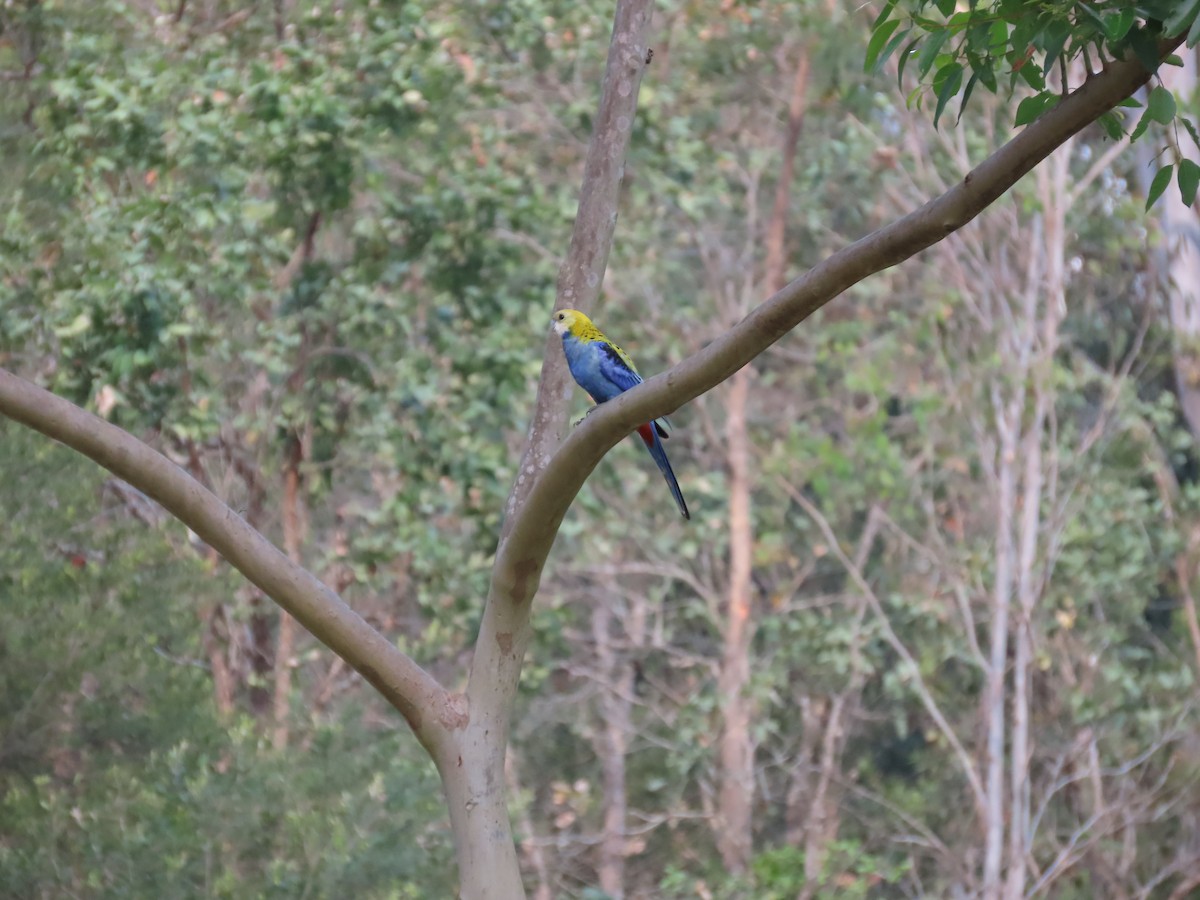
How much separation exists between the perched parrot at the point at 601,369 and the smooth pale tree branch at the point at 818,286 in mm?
1122

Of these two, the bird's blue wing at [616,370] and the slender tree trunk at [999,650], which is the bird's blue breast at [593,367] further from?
the slender tree trunk at [999,650]

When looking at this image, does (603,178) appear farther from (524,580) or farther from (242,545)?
(242,545)

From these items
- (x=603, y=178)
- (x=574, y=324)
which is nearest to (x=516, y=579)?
(x=574, y=324)

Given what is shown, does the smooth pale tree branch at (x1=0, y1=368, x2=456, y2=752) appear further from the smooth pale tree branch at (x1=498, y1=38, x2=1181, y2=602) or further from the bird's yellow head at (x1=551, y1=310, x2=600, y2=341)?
the bird's yellow head at (x1=551, y1=310, x2=600, y2=341)

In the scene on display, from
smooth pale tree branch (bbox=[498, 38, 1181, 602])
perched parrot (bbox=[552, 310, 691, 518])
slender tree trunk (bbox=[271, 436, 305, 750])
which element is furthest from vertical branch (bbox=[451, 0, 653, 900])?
slender tree trunk (bbox=[271, 436, 305, 750])

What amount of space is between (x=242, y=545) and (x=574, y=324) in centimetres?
129

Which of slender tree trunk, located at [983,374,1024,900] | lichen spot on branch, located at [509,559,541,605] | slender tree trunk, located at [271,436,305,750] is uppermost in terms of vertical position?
slender tree trunk, located at [271,436,305,750]

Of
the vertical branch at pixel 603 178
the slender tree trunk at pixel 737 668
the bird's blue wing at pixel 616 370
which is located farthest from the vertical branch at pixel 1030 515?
the vertical branch at pixel 603 178

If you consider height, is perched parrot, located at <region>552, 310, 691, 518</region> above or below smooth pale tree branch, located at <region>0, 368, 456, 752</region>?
above

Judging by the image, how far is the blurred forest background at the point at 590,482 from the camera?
20.4 feet

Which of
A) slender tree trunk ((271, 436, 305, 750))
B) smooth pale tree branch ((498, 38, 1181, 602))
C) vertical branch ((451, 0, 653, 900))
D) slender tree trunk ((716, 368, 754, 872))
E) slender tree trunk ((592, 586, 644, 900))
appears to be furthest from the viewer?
slender tree trunk ((592, 586, 644, 900))

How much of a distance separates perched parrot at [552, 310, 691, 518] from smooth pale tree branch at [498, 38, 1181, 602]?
112cm

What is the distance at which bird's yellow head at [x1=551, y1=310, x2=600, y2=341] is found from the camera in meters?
3.87

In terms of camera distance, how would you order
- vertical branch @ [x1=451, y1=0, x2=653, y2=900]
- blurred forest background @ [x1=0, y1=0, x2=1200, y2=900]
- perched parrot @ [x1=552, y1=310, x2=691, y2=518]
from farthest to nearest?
blurred forest background @ [x1=0, y1=0, x2=1200, y2=900]
perched parrot @ [x1=552, y1=310, x2=691, y2=518]
vertical branch @ [x1=451, y1=0, x2=653, y2=900]
